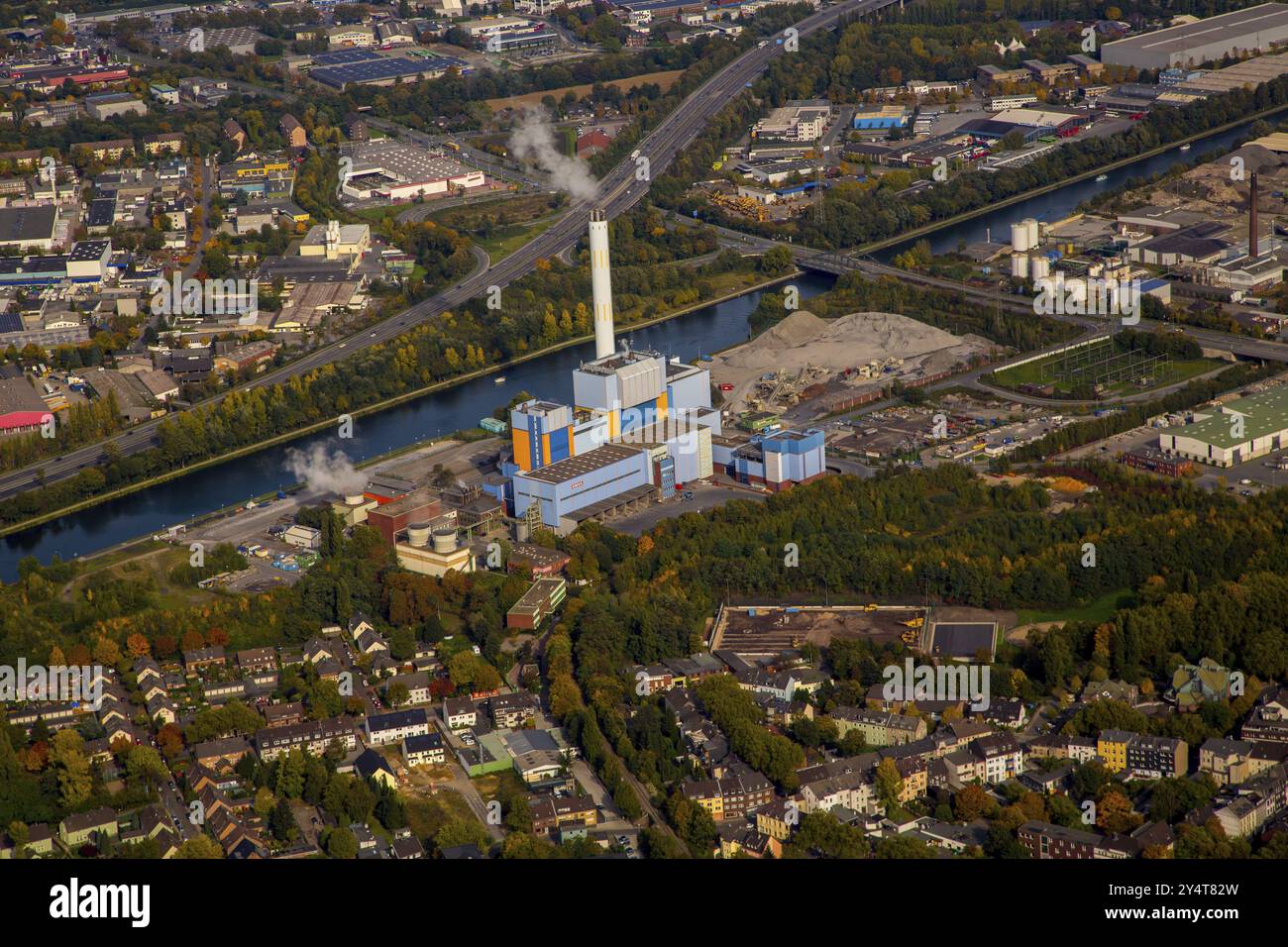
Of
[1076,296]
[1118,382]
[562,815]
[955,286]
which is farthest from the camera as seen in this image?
[955,286]

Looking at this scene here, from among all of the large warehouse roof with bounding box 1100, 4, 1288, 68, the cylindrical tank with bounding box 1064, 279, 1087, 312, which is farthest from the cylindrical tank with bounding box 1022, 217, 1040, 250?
the large warehouse roof with bounding box 1100, 4, 1288, 68

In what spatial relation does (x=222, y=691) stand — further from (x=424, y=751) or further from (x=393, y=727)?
(x=424, y=751)

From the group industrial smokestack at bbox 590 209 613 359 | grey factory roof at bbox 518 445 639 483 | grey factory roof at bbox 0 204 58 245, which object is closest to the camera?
grey factory roof at bbox 518 445 639 483

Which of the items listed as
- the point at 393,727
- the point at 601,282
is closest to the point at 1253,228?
the point at 601,282

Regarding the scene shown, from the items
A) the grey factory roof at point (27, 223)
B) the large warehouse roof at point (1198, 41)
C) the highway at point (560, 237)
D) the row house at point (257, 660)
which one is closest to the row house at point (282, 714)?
the row house at point (257, 660)

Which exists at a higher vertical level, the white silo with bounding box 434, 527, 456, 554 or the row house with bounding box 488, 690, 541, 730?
the white silo with bounding box 434, 527, 456, 554

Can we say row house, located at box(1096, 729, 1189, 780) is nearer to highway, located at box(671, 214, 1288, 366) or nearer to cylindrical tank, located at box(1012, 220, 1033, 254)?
highway, located at box(671, 214, 1288, 366)
